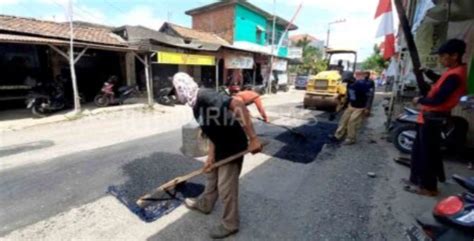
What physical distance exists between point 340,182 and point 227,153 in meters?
2.26

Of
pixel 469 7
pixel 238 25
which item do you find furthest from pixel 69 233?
pixel 238 25

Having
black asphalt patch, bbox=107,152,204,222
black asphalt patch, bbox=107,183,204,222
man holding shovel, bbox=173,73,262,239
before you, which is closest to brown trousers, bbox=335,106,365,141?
black asphalt patch, bbox=107,152,204,222

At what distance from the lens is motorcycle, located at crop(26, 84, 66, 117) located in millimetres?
8695

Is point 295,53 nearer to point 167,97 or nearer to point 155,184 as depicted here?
point 167,97

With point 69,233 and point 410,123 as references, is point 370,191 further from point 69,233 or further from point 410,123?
point 69,233

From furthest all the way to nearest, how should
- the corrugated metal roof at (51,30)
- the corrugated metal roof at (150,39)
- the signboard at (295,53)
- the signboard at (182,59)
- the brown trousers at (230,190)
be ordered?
the signboard at (295,53), the corrugated metal roof at (150,39), the signboard at (182,59), the corrugated metal roof at (51,30), the brown trousers at (230,190)

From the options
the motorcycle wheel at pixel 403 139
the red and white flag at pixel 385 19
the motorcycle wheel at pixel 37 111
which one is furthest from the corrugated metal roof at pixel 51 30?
the motorcycle wheel at pixel 403 139

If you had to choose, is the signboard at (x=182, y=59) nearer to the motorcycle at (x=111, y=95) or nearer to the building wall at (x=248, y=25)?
the motorcycle at (x=111, y=95)

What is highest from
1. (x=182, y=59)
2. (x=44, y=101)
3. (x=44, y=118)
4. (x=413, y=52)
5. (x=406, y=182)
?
(x=413, y=52)

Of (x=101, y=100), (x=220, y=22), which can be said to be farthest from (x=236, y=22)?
(x=101, y=100)

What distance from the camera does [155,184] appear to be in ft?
12.9

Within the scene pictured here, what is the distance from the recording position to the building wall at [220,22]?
803 inches

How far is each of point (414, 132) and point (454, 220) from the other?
3938 millimetres

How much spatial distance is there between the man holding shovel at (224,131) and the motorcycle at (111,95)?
8966 mm
